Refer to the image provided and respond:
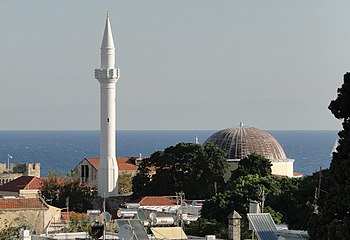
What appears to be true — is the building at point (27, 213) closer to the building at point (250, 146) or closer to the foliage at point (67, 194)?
the foliage at point (67, 194)

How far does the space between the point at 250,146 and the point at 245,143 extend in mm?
433

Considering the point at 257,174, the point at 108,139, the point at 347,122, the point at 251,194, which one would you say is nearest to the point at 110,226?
the point at 251,194

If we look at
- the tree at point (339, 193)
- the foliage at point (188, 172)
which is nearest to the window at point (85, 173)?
the foliage at point (188, 172)

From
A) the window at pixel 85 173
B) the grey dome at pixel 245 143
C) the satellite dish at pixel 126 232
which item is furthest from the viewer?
the window at pixel 85 173

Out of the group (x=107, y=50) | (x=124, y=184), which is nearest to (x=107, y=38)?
(x=107, y=50)

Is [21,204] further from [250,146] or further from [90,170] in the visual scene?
[90,170]

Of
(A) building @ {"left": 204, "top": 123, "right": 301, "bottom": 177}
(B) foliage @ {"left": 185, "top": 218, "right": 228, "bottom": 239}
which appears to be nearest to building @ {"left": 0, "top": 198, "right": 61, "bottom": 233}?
(B) foliage @ {"left": 185, "top": 218, "right": 228, "bottom": 239}

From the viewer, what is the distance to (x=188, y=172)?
62.3 meters

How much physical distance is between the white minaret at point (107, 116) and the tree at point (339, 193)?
4734 centimetres

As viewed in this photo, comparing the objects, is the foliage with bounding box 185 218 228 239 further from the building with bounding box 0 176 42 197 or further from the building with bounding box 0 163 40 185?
the building with bounding box 0 163 40 185

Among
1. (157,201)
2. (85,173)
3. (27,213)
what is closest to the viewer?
(27,213)

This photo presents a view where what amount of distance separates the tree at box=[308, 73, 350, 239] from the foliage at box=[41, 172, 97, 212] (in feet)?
126

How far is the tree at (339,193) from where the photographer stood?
19906mm

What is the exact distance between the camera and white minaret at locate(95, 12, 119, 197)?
68.4 meters
